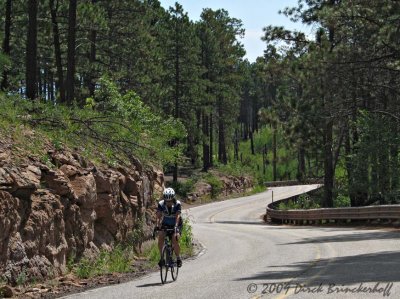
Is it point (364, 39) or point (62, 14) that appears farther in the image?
point (62, 14)

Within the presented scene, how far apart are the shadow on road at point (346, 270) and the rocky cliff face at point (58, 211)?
4.07m

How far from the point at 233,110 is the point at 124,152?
2126 inches

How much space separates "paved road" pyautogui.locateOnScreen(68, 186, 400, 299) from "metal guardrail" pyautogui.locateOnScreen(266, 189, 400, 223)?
18.9ft

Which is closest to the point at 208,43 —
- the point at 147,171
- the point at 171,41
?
the point at 171,41

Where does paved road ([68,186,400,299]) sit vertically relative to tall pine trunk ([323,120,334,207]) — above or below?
below

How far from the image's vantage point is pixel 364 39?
2188cm

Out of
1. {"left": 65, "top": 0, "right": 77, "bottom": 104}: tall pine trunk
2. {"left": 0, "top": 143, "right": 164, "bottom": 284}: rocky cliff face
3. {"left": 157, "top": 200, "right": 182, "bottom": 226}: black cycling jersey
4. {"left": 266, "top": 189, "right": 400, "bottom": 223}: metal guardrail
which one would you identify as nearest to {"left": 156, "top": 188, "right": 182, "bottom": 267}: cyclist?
{"left": 157, "top": 200, "right": 182, "bottom": 226}: black cycling jersey

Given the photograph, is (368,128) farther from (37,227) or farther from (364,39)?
(37,227)

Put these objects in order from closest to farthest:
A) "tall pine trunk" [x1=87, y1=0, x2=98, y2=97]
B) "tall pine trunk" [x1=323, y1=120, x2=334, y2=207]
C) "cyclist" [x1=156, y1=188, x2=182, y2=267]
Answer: "cyclist" [x1=156, y1=188, x2=182, y2=267] < "tall pine trunk" [x1=87, y1=0, x2=98, y2=97] < "tall pine trunk" [x1=323, y1=120, x2=334, y2=207]

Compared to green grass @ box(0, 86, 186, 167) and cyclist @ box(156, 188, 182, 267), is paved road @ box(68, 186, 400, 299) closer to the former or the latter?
cyclist @ box(156, 188, 182, 267)

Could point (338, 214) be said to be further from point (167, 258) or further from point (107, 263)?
point (167, 258)

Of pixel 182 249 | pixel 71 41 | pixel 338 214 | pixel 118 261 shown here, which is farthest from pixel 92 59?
pixel 118 261

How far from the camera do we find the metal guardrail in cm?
2597

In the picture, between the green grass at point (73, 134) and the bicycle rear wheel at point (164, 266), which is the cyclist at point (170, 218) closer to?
the bicycle rear wheel at point (164, 266)
